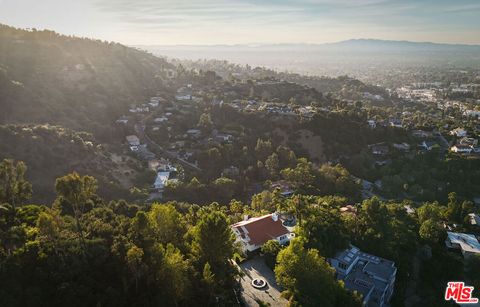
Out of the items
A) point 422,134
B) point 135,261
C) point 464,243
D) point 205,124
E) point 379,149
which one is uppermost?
point 135,261

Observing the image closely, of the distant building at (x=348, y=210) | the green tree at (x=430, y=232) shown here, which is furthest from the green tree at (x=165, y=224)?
the green tree at (x=430, y=232)

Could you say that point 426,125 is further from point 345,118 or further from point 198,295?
point 198,295

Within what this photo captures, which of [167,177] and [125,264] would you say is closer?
[125,264]

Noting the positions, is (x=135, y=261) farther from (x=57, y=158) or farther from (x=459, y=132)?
(x=459, y=132)

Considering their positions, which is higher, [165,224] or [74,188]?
[74,188]

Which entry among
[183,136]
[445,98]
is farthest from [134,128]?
[445,98]

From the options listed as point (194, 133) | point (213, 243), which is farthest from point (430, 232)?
point (194, 133)
